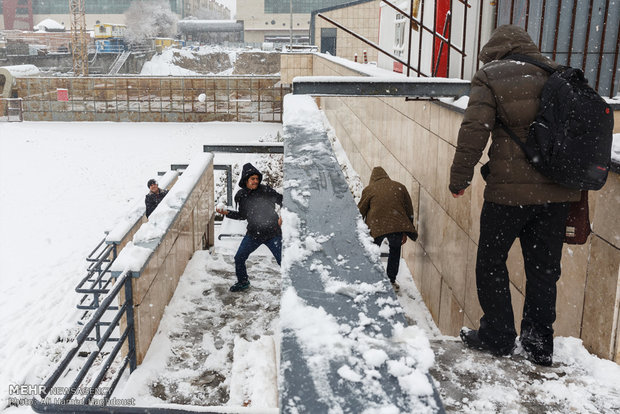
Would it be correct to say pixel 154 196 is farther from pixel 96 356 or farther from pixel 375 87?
pixel 96 356

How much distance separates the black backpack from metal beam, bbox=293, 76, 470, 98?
2.17m

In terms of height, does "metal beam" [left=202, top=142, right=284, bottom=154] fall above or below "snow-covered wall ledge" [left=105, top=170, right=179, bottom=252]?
above

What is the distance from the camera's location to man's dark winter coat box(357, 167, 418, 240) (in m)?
6.26

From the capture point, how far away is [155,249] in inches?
199

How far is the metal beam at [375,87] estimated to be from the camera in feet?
15.5

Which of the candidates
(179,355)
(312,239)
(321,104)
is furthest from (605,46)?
(321,104)

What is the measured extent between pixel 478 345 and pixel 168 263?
364 cm

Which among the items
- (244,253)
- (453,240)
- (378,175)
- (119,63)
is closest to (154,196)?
(244,253)

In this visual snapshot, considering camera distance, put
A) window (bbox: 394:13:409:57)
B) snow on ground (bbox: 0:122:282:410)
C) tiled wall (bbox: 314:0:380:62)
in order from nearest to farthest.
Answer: snow on ground (bbox: 0:122:282:410)
window (bbox: 394:13:409:57)
tiled wall (bbox: 314:0:380:62)

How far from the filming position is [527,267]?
2869 millimetres

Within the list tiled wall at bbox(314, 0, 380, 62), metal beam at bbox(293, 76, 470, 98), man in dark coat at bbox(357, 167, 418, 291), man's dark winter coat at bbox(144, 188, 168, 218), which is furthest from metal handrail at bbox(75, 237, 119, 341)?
tiled wall at bbox(314, 0, 380, 62)

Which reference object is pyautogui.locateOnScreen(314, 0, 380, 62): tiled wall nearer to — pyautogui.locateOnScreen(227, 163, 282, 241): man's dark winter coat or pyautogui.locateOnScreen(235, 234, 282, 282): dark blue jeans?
pyautogui.locateOnScreen(227, 163, 282, 241): man's dark winter coat

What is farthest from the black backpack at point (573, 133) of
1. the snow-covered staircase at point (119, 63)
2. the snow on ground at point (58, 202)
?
the snow-covered staircase at point (119, 63)

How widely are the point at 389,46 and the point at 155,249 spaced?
1039cm
